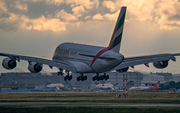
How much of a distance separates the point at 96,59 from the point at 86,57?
3492 millimetres

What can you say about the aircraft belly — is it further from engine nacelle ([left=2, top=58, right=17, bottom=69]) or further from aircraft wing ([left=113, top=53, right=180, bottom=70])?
engine nacelle ([left=2, top=58, right=17, bottom=69])

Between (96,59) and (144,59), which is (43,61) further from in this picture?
(144,59)

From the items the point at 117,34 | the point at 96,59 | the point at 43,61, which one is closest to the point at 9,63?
the point at 43,61

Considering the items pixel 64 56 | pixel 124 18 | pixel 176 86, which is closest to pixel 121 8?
pixel 124 18

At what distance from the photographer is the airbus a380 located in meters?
57.4

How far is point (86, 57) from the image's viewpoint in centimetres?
6281

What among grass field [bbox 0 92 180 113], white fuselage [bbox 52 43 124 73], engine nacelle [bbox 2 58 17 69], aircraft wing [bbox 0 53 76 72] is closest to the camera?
grass field [bbox 0 92 180 113]

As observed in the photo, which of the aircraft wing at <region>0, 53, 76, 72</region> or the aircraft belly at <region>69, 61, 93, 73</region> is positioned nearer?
the aircraft belly at <region>69, 61, 93, 73</region>

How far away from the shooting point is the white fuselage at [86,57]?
5709 cm

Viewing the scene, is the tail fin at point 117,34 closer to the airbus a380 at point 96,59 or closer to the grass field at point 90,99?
the airbus a380 at point 96,59

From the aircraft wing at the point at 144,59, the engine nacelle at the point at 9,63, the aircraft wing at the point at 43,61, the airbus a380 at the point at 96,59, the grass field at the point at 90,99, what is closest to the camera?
the airbus a380 at the point at 96,59

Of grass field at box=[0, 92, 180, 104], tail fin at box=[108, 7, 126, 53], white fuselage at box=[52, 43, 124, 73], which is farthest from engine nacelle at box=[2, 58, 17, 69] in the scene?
tail fin at box=[108, 7, 126, 53]

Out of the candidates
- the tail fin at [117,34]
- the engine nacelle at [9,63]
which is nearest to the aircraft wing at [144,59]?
the tail fin at [117,34]

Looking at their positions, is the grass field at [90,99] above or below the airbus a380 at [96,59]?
below
